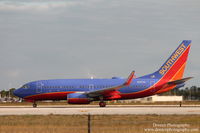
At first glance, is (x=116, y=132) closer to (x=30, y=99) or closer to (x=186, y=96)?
(x=30, y=99)

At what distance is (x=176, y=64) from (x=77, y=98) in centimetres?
1361

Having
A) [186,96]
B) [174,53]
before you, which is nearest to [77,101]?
[174,53]

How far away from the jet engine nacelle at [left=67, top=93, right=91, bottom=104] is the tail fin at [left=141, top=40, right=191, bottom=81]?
30.4 feet

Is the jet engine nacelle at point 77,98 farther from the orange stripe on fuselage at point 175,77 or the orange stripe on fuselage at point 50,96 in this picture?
the orange stripe on fuselage at point 175,77

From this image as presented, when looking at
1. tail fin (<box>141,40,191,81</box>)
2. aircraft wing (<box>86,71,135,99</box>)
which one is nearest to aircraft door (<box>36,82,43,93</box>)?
aircraft wing (<box>86,71,135,99</box>)

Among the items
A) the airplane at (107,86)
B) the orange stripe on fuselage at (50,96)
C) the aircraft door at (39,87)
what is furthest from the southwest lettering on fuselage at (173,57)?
the aircraft door at (39,87)

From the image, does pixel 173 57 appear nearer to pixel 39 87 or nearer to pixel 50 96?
pixel 50 96

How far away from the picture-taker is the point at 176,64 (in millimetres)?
62312

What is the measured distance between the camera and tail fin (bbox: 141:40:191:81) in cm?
6169

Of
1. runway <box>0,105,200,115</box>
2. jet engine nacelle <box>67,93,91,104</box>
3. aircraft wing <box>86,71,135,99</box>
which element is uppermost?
aircraft wing <box>86,71,135,99</box>

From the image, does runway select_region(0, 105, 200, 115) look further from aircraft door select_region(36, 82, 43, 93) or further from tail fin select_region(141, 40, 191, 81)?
tail fin select_region(141, 40, 191, 81)

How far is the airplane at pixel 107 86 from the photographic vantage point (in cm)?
5906

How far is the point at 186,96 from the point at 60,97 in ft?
363

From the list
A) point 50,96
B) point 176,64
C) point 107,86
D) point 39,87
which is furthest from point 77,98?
point 176,64
